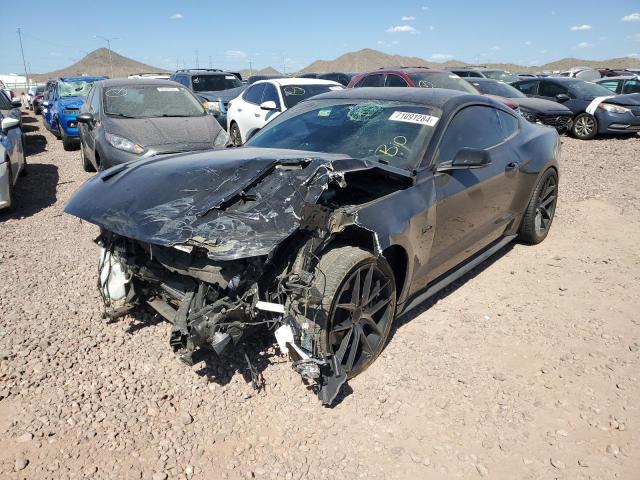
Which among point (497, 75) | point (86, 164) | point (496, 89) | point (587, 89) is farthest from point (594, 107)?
point (86, 164)

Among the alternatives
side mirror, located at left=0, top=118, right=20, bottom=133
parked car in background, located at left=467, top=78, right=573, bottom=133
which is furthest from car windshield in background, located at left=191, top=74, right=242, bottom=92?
side mirror, located at left=0, top=118, right=20, bottom=133

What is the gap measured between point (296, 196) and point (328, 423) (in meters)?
1.25

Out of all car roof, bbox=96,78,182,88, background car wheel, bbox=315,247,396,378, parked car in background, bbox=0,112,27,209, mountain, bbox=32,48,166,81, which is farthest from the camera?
mountain, bbox=32,48,166,81

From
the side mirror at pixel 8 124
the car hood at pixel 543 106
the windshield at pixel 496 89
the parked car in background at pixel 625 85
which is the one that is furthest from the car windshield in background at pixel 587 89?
the side mirror at pixel 8 124

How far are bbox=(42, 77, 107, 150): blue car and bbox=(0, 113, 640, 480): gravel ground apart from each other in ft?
23.8

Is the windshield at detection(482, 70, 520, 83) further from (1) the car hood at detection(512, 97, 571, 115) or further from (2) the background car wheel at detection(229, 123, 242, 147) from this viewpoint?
(2) the background car wheel at detection(229, 123, 242, 147)

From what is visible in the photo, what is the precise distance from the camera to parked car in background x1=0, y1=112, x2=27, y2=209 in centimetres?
570

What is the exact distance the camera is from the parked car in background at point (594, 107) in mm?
11594

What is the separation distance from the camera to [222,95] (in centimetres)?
1209

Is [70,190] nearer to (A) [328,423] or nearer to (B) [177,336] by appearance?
(B) [177,336]

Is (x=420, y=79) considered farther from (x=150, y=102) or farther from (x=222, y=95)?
(x=222, y=95)

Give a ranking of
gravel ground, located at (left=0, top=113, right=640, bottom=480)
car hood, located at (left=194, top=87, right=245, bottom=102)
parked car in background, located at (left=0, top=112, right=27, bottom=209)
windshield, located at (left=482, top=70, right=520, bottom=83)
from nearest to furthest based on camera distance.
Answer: gravel ground, located at (left=0, top=113, right=640, bottom=480), parked car in background, located at (left=0, top=112, right=27, bottom=209), car hood, located at (left=194, top=87, right=245, bottom=102), windshield, located at (left=482, top=70, right=520, bottom=83)

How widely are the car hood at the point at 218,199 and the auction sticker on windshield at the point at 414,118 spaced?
2.14ft

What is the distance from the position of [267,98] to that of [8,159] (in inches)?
185
